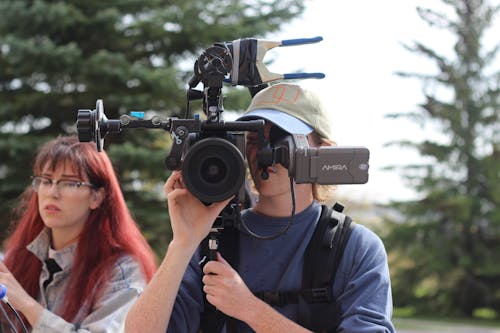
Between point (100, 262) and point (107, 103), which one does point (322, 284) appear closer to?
point (100, 262)

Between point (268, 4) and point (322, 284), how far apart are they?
10407mm

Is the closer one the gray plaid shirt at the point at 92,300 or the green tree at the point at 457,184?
the gray plaid shirt at the point at 92,300

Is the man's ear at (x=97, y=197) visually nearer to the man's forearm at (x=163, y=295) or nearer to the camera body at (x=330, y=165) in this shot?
the man's forearm at (x=163, y=295)

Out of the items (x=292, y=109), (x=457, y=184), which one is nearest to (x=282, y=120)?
(x=292, y=109)

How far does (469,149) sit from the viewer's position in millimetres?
20000

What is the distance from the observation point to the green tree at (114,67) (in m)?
10.9

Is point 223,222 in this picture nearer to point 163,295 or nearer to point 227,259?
point 227,259

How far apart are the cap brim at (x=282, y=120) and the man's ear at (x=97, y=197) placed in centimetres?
109

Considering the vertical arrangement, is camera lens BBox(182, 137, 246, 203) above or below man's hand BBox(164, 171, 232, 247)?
above

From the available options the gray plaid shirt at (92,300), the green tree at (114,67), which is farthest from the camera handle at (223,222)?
the green tree at (114,67)

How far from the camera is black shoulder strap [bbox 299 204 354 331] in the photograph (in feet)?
6.25

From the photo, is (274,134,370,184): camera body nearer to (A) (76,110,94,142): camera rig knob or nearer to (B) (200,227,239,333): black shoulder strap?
(B) (200,227,239,333): black shoulder strap

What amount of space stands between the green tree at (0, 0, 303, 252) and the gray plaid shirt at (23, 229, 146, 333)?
7602mm

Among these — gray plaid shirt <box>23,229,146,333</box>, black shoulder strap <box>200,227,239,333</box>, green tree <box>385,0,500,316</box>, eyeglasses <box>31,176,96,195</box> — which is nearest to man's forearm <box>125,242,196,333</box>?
black shoulder strap <box>200,227,239,333</box>
